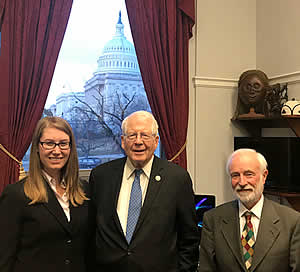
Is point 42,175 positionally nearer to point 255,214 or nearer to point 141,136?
point 141,136

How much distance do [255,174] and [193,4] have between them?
8.68 feet

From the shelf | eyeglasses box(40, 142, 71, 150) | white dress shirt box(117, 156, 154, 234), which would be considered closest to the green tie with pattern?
white dress shirt box(117, 156, 154, 234)

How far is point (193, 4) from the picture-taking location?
4.17m

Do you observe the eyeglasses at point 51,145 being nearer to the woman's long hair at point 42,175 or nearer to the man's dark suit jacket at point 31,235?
the woman's long hair at point 42,175

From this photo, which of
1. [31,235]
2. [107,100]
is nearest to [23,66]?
[107,100]

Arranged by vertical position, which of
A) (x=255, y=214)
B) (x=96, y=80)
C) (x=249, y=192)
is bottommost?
(x=255, y=214)

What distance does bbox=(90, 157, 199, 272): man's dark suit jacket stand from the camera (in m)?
2.05

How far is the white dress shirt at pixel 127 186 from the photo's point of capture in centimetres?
213

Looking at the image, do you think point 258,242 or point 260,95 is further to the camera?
point 260,95

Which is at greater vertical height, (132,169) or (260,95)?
(260,95)

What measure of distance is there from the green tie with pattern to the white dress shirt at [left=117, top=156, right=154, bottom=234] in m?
0.57

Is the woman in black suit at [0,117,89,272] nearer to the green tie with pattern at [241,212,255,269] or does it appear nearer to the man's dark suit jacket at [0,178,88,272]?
the man's dark suit jacket at [0,178,88,272]

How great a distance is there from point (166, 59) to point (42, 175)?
239 cm

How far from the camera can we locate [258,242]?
1981mm
